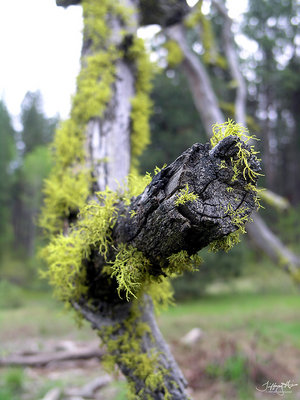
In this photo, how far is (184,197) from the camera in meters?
1.14

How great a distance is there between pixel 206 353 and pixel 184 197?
5.48m

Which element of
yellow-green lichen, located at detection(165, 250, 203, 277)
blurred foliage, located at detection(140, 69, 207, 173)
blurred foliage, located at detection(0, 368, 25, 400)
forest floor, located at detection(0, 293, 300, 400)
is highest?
blurred foliage, located at detection(140, 69, 207, 173)

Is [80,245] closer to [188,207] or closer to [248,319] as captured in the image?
[188,207]

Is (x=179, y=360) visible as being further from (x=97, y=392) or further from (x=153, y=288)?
(x=153, y=288)

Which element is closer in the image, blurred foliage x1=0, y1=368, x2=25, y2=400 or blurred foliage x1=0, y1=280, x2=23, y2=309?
blurred foliage x1=0, y1=368, x2=25, y2=400

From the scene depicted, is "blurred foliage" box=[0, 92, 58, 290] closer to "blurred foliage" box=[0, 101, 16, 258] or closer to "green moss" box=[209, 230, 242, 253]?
"blurred foliage" box=[0, 101, 16, 258]

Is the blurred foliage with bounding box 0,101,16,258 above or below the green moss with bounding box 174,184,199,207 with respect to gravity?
above

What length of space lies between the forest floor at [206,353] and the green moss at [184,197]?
133 cm

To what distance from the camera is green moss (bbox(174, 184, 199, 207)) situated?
1141 millimetres

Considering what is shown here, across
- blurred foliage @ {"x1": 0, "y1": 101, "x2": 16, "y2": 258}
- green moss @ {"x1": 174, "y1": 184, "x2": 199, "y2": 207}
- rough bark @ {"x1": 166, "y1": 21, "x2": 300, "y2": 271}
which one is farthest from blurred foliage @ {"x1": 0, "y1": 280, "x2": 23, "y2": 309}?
blurred foliage @ {"x1": 0, "y1": 101, "x2": 16, "y2": 258}

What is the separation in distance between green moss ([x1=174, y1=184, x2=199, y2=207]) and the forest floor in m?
1.33

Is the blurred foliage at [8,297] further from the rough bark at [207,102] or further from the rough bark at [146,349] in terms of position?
the rough bark at [146,349]

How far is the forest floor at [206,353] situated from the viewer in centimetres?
468

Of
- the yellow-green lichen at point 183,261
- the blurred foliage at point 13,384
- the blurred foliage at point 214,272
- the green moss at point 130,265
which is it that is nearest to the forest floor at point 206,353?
the blurred foliage at point 13,384
